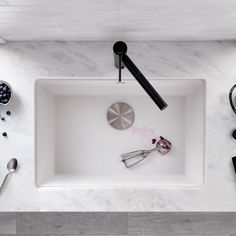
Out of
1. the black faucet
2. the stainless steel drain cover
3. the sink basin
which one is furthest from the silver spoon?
the black faucet

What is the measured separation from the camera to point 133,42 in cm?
144

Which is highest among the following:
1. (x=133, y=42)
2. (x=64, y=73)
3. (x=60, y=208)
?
(x=133, y=42)

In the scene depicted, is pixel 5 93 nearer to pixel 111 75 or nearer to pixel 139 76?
pixel 111 75

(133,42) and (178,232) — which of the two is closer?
(133,42)

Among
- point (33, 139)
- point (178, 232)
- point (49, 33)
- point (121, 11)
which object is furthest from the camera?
point (178, 232)

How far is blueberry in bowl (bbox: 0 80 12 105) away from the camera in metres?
1.41

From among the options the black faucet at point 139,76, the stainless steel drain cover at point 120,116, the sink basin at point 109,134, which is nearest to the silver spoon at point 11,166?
the sink basin at point 109,134

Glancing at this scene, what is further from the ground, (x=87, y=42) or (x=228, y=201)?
(x=87, y=42)

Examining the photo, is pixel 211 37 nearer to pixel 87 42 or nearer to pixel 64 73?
pixel 87 42

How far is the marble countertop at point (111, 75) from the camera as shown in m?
1.42

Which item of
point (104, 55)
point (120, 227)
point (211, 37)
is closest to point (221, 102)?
point (211, 37)

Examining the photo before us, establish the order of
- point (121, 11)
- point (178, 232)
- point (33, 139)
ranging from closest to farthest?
point (121, 11) → point (33, 139) → point (178, 232)

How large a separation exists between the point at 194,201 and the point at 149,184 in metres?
0.23

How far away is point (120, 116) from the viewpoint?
1710mm
